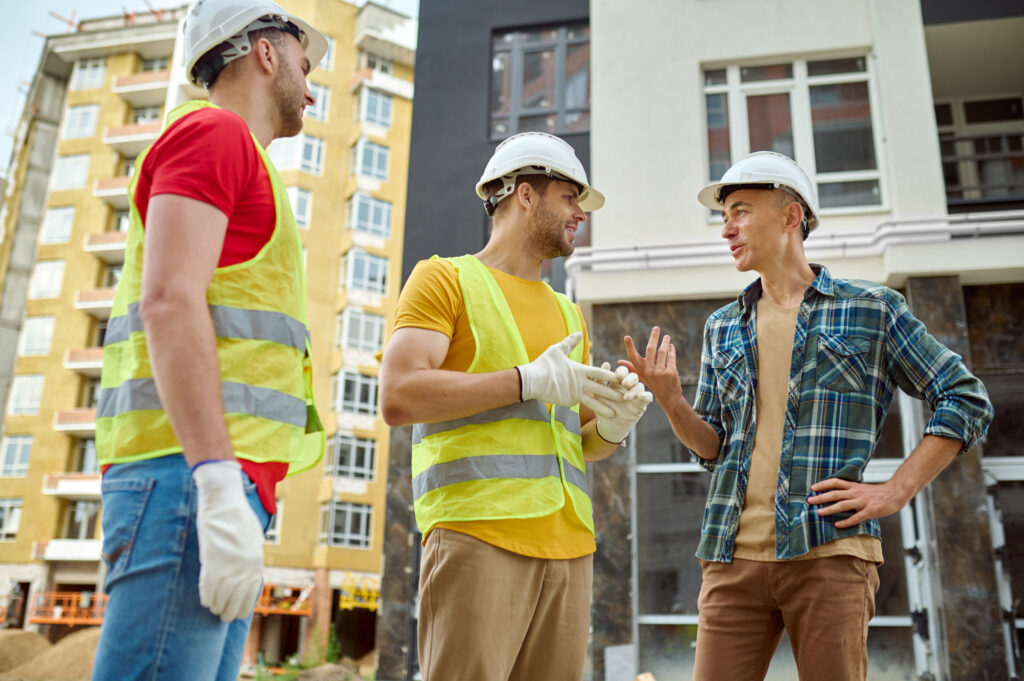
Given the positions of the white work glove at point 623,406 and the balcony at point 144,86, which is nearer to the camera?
the white work glove at point 623,406

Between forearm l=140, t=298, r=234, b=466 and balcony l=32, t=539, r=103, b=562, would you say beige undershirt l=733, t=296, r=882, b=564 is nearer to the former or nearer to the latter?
forearm l=140, t=298, r=234, b=466

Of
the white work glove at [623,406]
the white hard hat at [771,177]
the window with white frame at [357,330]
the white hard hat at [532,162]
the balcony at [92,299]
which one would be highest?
the balcony at [92,299]

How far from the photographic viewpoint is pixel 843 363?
3279 mm

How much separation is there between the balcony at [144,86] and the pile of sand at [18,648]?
26040mm

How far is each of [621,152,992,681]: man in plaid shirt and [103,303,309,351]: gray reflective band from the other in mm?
1442

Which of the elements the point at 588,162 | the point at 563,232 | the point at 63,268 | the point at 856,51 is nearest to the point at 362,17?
the point at 63,268

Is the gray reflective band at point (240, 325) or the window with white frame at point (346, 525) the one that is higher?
the window with white frame at point (346, 525)

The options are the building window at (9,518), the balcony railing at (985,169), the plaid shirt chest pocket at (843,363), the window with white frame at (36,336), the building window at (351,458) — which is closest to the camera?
the plaid shirt chest pocket at (843,363)

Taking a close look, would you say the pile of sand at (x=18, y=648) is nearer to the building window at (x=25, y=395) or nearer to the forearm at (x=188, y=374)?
the building window at (x=25, y=395)

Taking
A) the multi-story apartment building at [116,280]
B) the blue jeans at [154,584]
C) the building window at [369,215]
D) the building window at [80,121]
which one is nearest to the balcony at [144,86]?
the multi-story apartment building at [116,280]

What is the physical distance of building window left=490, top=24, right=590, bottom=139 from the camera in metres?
15.3

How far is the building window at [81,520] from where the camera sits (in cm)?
3838

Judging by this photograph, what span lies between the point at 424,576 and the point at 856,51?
1084cm

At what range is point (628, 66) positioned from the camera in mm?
11852
